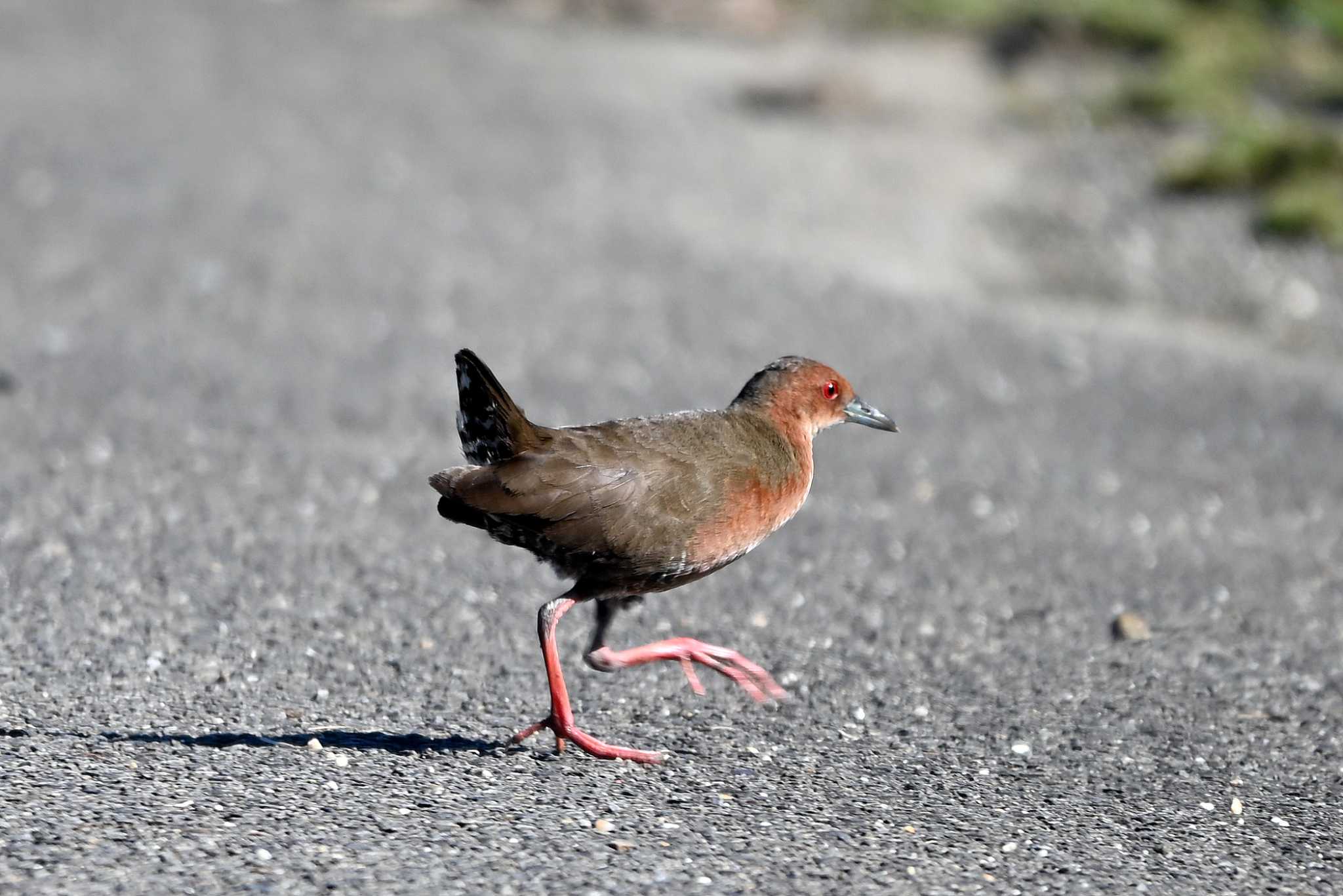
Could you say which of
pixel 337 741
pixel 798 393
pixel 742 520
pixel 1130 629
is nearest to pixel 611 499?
pixel 742 520

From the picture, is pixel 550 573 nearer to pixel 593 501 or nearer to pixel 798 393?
pixel 798 393

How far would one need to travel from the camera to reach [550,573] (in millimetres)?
7039

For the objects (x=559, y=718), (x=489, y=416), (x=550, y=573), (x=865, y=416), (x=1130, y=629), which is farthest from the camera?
(x=550, y=573)

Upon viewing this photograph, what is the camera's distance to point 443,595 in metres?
6.55

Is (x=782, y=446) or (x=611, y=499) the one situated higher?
(x=782, y=446)

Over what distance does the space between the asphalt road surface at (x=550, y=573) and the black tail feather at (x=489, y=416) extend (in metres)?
0.96

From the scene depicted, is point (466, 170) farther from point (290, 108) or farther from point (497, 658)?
point (497, 658)

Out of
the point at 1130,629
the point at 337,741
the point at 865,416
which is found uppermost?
the point at 865,416

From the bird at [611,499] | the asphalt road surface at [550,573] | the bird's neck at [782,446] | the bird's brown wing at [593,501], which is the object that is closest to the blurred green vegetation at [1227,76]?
the asphalt road surface at [550,573]

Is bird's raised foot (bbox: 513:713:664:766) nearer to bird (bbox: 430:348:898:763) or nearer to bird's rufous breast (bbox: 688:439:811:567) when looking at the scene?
bird (bbox: 430:348:898:763)

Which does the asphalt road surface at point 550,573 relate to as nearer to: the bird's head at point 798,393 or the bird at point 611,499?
the bird at point 611,499

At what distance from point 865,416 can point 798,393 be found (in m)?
0.34

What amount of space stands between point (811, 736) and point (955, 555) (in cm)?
241

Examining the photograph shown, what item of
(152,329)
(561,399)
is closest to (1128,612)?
(561,399)
